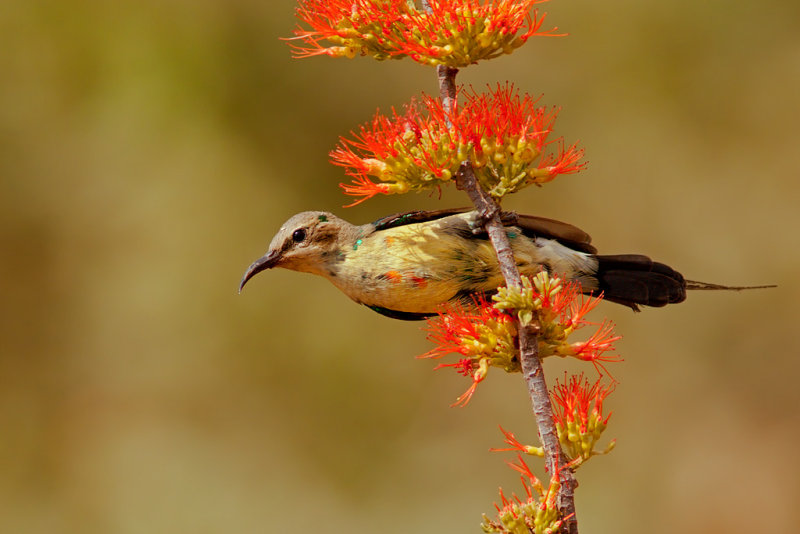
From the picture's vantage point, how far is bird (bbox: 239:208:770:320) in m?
3.93

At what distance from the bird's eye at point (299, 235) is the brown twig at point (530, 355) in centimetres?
150

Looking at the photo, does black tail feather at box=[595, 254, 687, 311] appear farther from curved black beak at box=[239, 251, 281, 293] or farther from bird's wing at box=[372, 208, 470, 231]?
curved black beak at box=[239, 251, 281, 293]

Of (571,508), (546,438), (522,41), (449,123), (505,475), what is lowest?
(505,475)

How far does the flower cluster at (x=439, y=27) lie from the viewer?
266 centimetres

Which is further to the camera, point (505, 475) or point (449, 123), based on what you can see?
point (505, 475)

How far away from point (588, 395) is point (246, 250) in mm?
5874

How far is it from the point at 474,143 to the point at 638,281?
5.29 ft

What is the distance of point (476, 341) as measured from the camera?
2777 mm

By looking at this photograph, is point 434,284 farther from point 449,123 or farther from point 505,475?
→ point 505,475

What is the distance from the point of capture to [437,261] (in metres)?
3.91

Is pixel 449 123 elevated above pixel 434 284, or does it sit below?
above

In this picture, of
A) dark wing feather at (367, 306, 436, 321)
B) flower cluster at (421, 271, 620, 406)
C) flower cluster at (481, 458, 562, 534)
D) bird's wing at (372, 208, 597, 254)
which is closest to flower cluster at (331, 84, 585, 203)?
flower cluster at (421, 271, 620, 406)

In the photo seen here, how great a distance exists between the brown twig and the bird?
3.10ft

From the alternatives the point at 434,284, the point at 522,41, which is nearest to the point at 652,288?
the point at 434,284
